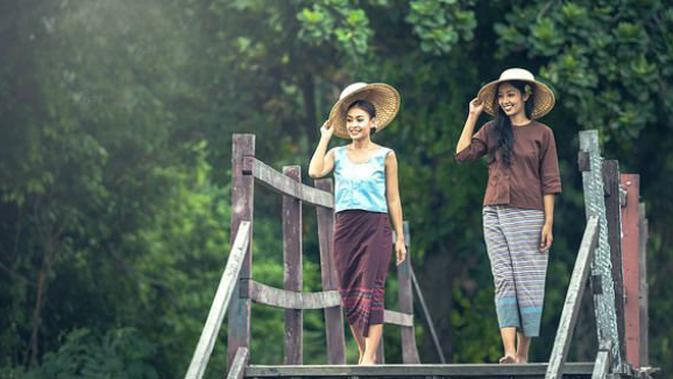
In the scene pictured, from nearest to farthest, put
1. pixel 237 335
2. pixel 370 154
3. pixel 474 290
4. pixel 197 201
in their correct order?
1. pixel 237 335
2. pixel 370 154
3. pixel 474 290
4. pixel 197 201

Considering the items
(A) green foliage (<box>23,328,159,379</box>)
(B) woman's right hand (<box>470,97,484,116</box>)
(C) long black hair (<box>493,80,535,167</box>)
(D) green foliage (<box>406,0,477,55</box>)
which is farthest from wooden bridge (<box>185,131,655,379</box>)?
(D) green foliage (<box>406,0,477,55</box>)

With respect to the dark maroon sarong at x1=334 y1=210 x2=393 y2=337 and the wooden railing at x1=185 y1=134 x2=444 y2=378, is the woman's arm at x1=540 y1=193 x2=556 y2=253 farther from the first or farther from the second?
the wooden railing at x1=185 y1=134 x2=444 y2=378

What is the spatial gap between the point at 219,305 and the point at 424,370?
1.26 meters

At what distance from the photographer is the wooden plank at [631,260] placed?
11.5 m

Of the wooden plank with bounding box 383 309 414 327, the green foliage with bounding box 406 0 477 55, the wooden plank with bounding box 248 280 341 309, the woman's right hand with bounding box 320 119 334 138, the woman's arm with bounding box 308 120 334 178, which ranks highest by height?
the green foliage with bounding box 406 0 477 55

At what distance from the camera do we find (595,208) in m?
9.38

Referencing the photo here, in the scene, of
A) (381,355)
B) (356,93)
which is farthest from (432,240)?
(356,93)

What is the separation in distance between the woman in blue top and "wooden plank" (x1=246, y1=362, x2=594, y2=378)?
75 cm

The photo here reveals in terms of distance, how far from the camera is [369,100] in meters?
10.4

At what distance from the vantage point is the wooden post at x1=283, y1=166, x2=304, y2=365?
10539 millimetres

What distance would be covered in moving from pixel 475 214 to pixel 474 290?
3197 millimetres

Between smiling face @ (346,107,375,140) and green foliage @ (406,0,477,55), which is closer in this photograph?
smiling face @ (346,107,375,140)

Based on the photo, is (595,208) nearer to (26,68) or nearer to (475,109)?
(475,109)

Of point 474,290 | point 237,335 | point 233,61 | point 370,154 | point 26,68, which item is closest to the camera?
point 237,335
